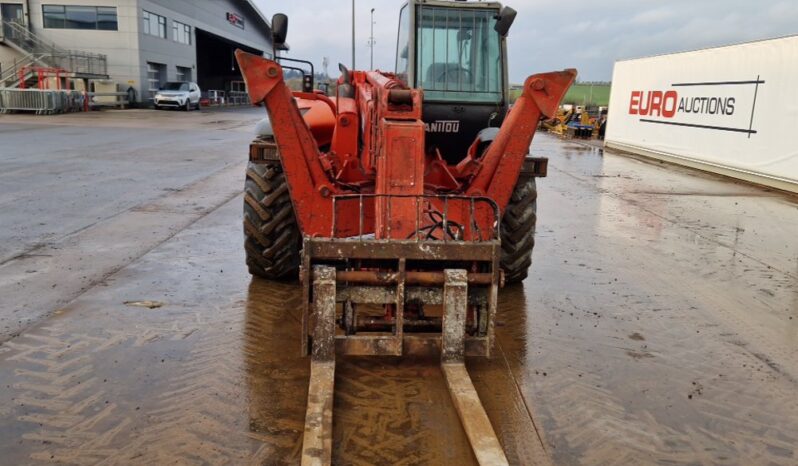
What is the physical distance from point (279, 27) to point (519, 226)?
2.70 metres

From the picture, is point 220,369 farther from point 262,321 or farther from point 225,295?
point 225,295

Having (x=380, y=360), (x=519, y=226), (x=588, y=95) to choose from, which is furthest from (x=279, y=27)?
(x=588, y=95)

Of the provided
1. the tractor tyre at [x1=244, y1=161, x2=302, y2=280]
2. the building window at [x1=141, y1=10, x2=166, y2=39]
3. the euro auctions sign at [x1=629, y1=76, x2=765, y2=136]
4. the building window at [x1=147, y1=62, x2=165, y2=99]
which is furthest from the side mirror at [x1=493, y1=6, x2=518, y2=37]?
the building window at [x1=147, y1=62, x2=165, y2=99]

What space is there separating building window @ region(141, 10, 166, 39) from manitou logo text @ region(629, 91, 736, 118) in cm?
3249

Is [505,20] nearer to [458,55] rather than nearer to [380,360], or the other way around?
[458,55]

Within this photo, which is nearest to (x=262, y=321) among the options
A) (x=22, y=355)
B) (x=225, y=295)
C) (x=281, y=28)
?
(x=225, y=295)

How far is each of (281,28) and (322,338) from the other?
2715mm

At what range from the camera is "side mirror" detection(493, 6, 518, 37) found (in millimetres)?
5805

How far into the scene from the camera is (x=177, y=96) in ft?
136

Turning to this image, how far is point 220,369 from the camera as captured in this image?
445 cm

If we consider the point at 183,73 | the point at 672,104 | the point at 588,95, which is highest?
the point at 183,73

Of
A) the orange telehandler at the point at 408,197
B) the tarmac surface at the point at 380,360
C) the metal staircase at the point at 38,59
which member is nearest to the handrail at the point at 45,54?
the metal staircase at the point at 38,59

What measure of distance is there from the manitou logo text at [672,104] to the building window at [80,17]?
32.5 metres

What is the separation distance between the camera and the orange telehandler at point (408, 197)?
164 inches
